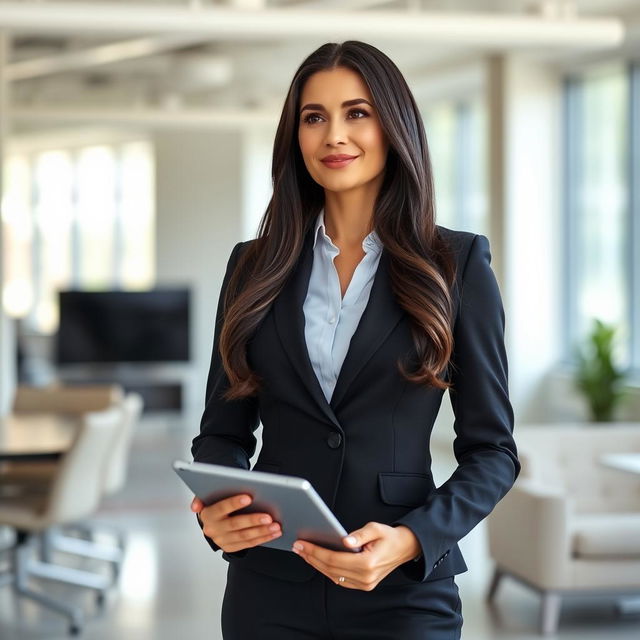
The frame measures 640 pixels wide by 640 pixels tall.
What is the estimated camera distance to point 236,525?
1.64m

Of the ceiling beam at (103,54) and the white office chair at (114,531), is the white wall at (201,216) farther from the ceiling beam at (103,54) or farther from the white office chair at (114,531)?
the white office chair at (114,531)

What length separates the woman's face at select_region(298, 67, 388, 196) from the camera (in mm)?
1769

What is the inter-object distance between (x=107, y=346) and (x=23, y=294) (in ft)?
12.7

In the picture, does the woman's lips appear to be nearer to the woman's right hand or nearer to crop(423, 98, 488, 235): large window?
the woman's right hand

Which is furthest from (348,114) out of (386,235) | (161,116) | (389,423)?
(161,116)

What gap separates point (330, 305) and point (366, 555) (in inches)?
A: 17.2

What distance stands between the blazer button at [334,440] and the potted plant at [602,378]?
8181 millimetres

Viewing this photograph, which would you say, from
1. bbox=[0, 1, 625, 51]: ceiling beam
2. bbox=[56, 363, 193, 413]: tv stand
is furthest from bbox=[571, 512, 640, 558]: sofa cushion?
bbox=[56, 363, 193, 413]: tv stand

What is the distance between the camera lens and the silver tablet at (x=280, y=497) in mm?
1502

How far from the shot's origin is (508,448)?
1.75 meters

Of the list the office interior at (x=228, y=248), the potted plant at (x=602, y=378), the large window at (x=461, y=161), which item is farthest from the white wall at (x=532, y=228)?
the large window at (x=461, y=161)

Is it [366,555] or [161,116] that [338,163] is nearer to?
[366,555]

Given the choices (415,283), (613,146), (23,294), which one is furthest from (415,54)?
(415,283)

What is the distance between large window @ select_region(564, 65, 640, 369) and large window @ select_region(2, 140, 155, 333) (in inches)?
306
